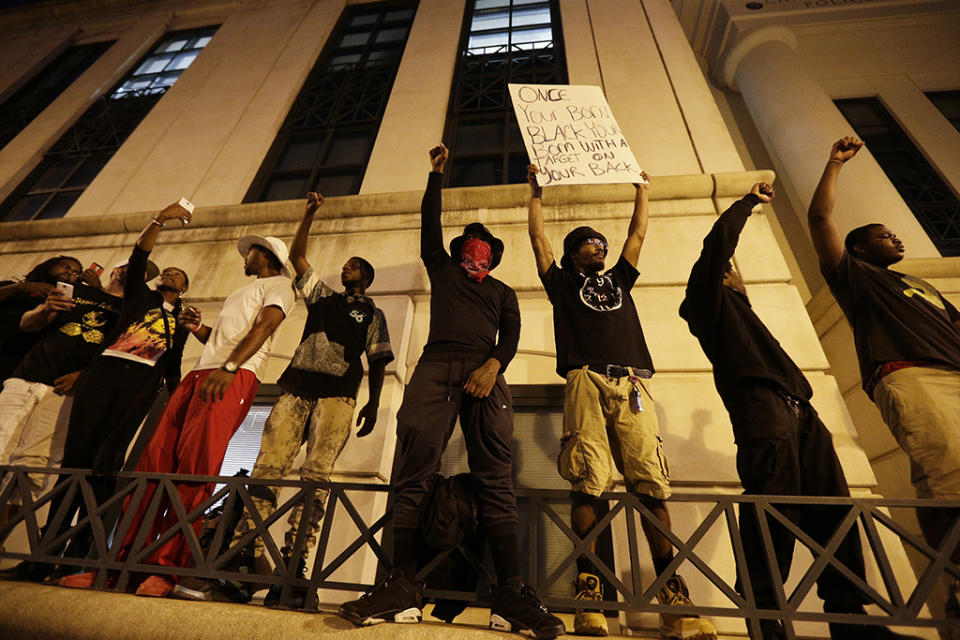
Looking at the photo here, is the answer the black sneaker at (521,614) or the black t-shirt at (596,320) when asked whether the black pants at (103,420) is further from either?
the black t-shirt at (596,320)

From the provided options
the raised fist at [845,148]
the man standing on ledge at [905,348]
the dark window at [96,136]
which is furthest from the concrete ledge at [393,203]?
the man standing on ledge at [905,348]

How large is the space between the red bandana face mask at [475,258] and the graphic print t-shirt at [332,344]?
0.91m

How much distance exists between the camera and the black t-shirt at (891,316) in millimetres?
2541

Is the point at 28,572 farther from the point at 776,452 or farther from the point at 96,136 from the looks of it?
the point at 96,136

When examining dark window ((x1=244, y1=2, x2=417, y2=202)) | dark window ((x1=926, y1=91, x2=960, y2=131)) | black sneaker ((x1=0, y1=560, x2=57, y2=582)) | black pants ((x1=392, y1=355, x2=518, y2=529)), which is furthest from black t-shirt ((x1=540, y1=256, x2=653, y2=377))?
dark window ((x1=926, y1=91, x2=960, y2=131))

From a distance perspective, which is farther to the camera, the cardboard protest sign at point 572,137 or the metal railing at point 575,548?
the cardboard protest sign at point 572,137

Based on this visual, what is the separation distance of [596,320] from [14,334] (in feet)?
16.1

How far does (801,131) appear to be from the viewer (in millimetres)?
6312

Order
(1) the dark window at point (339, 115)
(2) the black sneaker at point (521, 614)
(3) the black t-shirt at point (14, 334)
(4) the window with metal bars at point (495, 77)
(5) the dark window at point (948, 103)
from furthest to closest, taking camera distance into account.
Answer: (5) the dark window at point (948, 103)
(1) the dark window at point (339, 115)
(4) the window with metal bars at point (495, 77)
(3) the black t-shirt at point (14, 334)
(2) the black sneaker at point (521, 614)

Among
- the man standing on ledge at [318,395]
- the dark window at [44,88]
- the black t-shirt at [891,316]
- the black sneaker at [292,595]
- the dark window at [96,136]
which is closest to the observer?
the black sneaker at [292,595]

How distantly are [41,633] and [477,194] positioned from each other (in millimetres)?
4963

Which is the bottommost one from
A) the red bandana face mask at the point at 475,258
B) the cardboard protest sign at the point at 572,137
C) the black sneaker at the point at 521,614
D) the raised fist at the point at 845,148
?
the black sneaker at the point at 521,614

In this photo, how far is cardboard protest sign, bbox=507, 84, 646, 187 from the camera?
356cm

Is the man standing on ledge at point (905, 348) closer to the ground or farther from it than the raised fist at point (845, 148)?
closer to the ground
